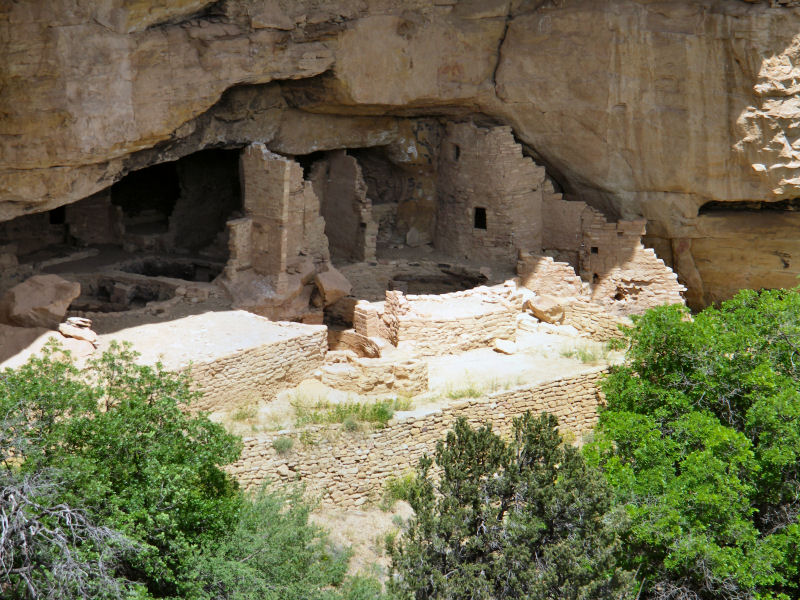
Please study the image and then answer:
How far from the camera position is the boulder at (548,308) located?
2498cm

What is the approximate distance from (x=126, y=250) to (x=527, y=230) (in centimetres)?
800

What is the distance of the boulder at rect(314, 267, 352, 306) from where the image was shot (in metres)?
25.5

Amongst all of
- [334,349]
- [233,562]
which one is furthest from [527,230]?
[233,562]

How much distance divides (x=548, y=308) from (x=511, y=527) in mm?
8098

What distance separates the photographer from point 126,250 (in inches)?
1065

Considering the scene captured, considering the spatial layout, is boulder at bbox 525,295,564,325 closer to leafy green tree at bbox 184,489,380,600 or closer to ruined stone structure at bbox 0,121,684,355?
ruined stone structure at bbox 0,121,684,355

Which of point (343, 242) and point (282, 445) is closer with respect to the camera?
point (282, 445)

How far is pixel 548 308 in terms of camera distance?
24922 millimetres

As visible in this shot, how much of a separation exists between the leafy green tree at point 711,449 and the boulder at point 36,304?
Result: 8.56 meters

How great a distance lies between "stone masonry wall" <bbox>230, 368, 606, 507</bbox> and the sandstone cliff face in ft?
19.9

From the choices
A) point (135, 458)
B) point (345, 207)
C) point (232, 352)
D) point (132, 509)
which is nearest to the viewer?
point (132, 509)

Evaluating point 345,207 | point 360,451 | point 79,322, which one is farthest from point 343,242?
point 360,451

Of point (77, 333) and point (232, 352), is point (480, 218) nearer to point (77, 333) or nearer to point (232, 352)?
point (232, 352)

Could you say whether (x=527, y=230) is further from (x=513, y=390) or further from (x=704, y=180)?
(x=513, y=390)
